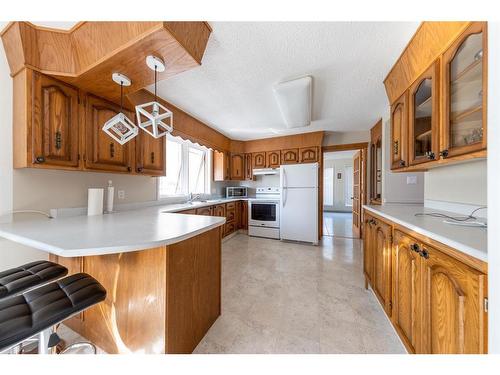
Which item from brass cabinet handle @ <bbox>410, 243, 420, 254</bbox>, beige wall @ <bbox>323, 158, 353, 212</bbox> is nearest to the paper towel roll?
brass cabinet handle @ <bbox>410, 243, 420, 254</bbox>

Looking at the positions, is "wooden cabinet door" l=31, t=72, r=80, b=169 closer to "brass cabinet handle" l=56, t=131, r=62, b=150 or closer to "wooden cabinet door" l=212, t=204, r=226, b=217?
"brass cabinet handle" l=56, t=131, r=62, b=150

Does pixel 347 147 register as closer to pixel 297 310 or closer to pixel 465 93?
pixel 465 93

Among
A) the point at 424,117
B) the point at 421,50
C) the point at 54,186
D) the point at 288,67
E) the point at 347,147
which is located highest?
the point at 288,67

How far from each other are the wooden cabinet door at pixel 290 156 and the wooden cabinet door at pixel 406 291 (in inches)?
118

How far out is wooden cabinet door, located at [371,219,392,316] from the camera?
1.38 m

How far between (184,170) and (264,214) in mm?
1951

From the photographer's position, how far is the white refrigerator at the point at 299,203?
3.63 meters

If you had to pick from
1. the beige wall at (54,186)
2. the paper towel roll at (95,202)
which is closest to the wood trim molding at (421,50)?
the paper towel roll at (95,202)

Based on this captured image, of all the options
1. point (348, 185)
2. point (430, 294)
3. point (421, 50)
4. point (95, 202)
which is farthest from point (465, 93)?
point (348, 185)

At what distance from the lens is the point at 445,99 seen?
46.1 inches

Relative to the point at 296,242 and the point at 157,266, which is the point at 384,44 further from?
the point at 296,242

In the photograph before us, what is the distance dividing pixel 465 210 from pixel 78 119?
10.8ft

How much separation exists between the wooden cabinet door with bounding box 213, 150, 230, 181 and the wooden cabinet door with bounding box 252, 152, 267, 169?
74 centimetres

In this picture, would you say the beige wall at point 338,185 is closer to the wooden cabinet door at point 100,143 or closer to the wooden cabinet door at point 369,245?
the wooden cabinet door at point 369,245
